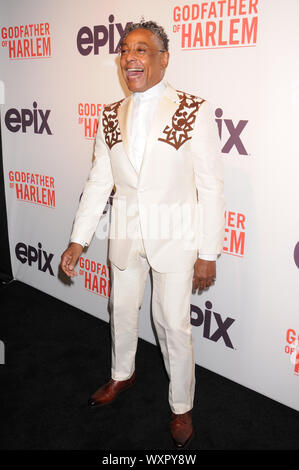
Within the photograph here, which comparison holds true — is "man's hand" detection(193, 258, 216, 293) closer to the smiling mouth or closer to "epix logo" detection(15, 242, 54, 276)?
the smiling mouth

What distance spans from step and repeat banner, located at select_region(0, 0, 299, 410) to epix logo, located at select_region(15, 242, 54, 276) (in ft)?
0.43

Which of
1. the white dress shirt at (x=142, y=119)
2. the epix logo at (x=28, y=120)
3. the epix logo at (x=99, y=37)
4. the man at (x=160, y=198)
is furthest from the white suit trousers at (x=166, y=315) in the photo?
the epix logo at (x=28, y=120)

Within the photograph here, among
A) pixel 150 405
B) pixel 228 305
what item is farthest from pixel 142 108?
pixel 150 405

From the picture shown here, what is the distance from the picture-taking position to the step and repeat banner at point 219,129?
6.95 feet

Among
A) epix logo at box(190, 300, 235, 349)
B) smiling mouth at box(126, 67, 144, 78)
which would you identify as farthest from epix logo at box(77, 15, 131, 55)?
epix logo at box(190, 300, 235, 349)

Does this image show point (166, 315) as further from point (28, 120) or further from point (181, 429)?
point (28, 120)

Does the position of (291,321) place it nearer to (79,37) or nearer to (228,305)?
(228,305)

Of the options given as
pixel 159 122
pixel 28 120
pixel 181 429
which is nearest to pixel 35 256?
pixel 28 120

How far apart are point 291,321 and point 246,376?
476mm

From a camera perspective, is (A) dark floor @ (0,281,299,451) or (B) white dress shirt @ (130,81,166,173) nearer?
(B) white dress shirt @ (130,81,166,173)

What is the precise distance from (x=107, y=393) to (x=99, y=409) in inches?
3.6

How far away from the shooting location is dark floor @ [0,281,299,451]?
214 cm

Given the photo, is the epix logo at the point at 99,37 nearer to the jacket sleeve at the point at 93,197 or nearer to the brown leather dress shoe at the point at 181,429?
the jacket sleeve at the point at 93,197
